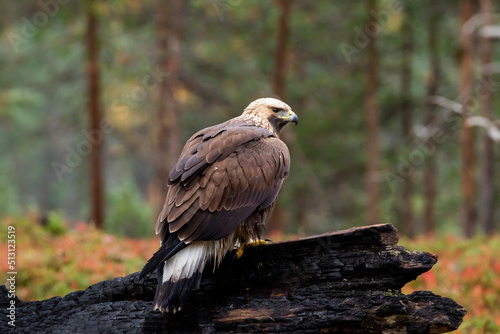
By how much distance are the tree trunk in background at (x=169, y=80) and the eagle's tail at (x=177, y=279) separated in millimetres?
10498

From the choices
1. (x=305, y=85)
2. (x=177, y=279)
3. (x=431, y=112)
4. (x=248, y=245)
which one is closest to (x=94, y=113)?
(x=305, y=85)

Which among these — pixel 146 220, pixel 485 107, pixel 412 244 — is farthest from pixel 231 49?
pixel 412 244

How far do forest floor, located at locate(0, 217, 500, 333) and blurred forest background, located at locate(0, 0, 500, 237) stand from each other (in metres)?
2.61

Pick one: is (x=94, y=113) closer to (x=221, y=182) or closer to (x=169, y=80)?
(x=169, y=80)

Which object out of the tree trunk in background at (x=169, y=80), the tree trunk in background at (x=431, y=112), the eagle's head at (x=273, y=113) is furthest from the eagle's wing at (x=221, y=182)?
the tree trunk in background at (x=431, y=112)

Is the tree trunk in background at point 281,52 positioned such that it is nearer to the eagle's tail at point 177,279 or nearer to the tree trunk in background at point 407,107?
the tree trunk in background at point 407,107

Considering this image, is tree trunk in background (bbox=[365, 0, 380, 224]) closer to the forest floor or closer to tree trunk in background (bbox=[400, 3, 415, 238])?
tree trunk in background (bbox=[400, 3, 415, 238])

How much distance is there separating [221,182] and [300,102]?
16.8 m

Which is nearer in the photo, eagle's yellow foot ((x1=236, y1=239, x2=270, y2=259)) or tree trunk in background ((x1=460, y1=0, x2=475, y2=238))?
eagle's yellow foot ((x1=236, y1=239, x2=270, y2=259))

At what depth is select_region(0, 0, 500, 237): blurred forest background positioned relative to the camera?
50.7 feet

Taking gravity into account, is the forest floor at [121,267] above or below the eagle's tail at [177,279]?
above

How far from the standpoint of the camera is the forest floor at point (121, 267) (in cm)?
787

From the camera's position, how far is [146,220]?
1664 centimetres

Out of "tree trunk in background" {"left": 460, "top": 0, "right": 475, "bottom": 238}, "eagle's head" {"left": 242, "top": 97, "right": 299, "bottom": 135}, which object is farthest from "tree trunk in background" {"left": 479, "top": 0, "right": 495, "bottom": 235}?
"eagle's head" {"left": 242, "top": 97, "right": 299, "bottom": 135}
